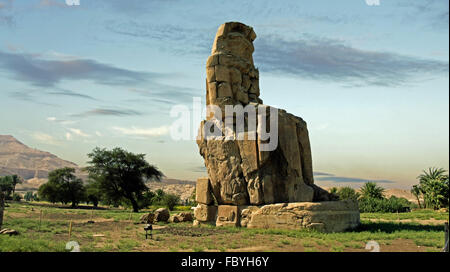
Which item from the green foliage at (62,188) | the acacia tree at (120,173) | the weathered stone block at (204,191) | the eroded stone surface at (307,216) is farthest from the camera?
the green foliage at (62,188)

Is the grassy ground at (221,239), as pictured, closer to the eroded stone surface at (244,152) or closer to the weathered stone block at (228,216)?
the weathered stone block at (228,216)

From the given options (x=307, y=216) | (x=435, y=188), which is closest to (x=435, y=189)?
(x=435, y=188)

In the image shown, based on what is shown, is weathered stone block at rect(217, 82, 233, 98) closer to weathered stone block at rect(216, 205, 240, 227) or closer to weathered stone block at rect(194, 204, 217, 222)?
weathered stone block at rect(216, 205, 240, 227)

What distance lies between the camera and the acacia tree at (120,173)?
3828 centimetres

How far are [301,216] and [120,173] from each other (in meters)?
27.4

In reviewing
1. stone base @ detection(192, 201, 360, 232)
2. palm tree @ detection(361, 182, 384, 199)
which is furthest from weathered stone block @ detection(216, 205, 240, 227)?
palm tree @ detection(361, 182, 384, 199)

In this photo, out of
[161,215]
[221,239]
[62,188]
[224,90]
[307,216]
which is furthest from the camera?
[62,188]

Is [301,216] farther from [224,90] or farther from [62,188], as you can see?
[62,188]

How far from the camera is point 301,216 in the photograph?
49.5 feet

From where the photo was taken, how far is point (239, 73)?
18906mm

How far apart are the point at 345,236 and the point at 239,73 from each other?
9.18 m

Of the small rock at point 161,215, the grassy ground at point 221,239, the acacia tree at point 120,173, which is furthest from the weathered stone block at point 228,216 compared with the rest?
the acacia tree at point 120,173

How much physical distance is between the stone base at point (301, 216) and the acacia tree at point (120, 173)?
2346cm
